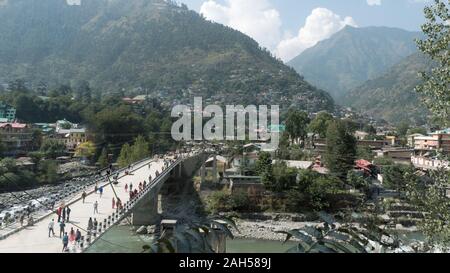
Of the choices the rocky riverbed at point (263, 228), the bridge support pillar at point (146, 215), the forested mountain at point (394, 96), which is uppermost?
the forested mountain at point (394, 96)

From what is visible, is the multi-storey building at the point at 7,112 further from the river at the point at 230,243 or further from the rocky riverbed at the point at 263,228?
the rocky riverbed at the point at 263,228

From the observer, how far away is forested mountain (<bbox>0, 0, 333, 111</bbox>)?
4525 inches

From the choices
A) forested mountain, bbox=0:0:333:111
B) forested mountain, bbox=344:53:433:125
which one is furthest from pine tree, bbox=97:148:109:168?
forested mountain, bbox=344:53:433:125

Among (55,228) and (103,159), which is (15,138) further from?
(55,228)

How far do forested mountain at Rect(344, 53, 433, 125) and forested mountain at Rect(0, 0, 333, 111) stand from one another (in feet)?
63.9

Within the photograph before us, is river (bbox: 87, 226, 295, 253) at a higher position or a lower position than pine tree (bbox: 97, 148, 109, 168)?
lower

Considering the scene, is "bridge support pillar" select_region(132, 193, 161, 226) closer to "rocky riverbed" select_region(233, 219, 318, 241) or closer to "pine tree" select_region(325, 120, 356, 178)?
"rocky riverbed" select_region(233, 219, 318, 241)

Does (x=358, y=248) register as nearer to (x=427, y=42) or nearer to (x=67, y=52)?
(x=427, y=42)

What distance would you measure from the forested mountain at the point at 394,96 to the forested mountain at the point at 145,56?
63.9 ft

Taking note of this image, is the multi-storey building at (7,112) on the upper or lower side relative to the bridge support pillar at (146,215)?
upper

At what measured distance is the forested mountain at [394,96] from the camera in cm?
11835

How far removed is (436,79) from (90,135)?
45847mm

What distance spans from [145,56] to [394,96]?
254ft

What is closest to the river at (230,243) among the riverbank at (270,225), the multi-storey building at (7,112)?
the riverbank at (270,225)
